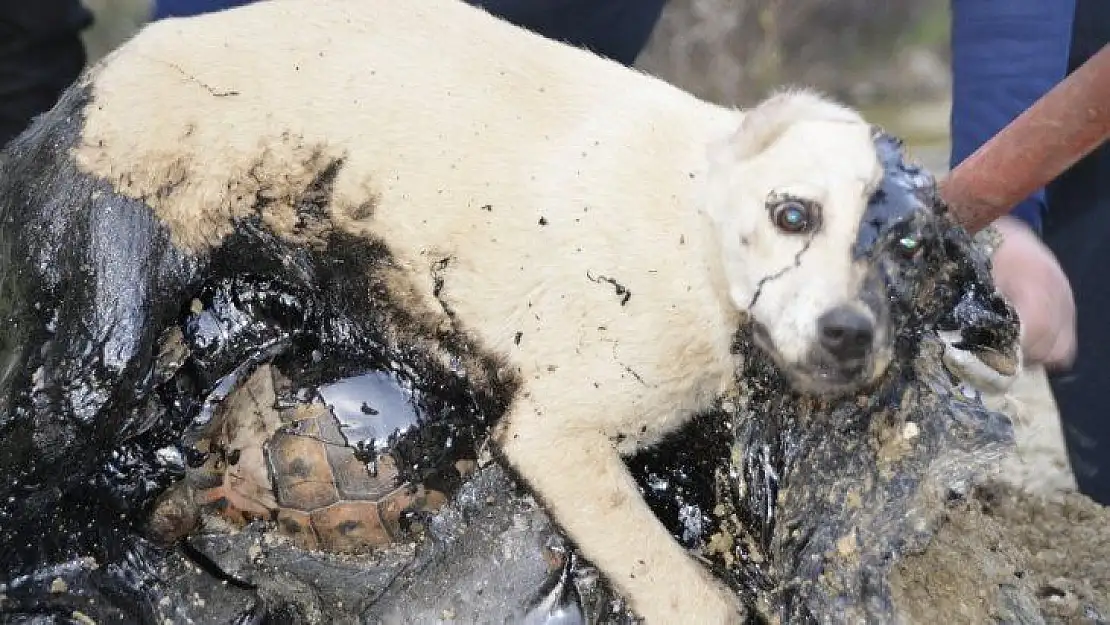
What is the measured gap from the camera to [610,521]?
1.53m

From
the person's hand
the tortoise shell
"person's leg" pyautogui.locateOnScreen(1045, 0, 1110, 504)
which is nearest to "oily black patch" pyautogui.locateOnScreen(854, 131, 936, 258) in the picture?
the person's hand

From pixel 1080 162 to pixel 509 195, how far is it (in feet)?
5.61

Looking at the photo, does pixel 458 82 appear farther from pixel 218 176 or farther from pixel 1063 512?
pixel 1063 512

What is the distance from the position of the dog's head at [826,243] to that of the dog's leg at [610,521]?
34cm

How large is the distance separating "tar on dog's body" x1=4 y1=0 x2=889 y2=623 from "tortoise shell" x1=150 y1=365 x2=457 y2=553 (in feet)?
0.79

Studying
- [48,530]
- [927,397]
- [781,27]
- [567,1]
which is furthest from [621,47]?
[781,27]

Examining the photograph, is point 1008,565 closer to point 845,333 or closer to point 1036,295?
point 1036,295

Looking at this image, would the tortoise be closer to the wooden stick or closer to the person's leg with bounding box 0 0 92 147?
the wooden stick

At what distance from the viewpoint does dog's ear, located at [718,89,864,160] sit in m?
1.45

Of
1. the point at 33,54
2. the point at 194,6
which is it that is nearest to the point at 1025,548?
the point at 194,6

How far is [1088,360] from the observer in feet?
8.46

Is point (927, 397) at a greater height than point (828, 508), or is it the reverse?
point (927, 397)

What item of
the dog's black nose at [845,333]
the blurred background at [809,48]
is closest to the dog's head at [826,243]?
the dog's black nose at [845,333]

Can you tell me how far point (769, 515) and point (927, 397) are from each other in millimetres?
311
